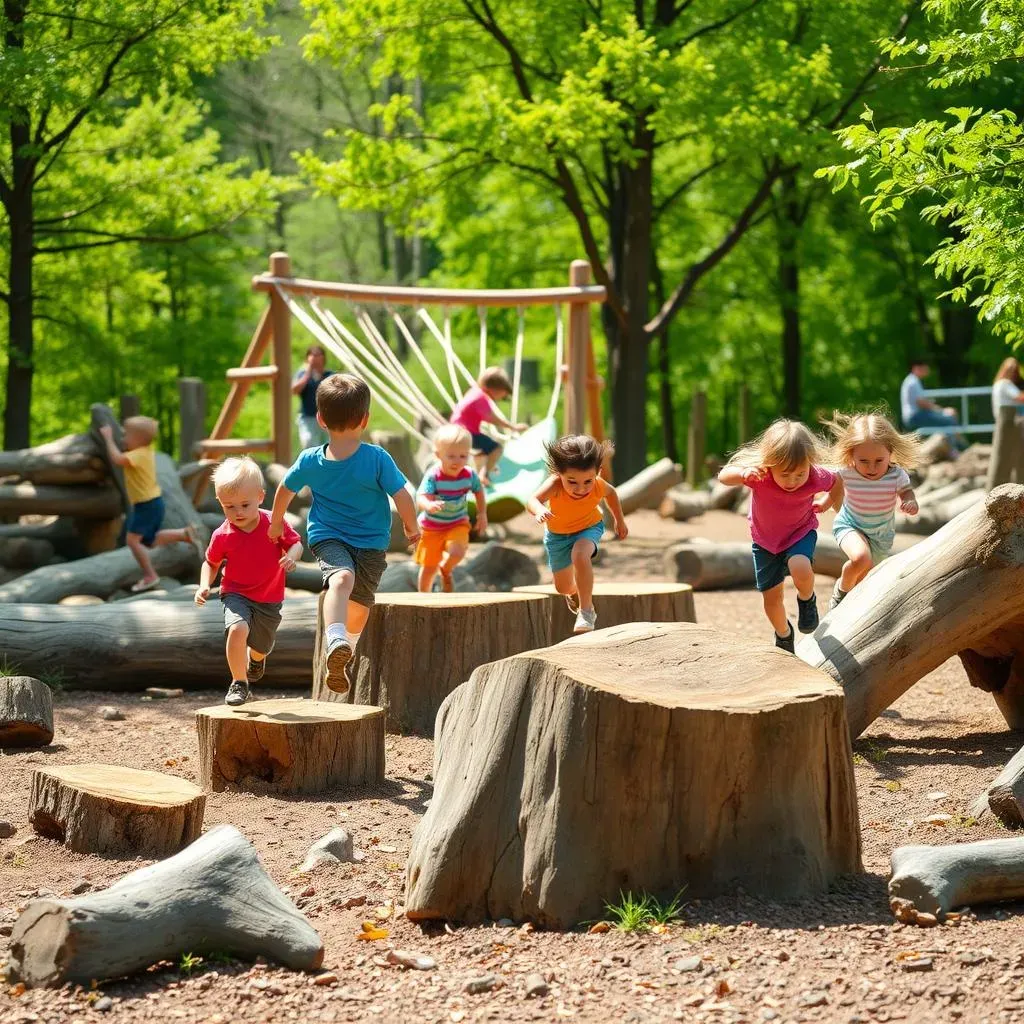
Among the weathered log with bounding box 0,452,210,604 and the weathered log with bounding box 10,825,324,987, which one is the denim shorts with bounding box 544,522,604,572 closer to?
the weathered log with bounding box 10,825,324,987

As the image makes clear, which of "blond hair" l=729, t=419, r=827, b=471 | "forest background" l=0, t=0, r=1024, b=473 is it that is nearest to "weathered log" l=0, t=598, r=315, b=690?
"blond hair" l=729, t=419, r=827, b=471

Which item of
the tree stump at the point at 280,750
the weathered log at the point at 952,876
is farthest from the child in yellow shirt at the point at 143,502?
the weathered log at the point at 952,876

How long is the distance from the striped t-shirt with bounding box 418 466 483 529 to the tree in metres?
5.07

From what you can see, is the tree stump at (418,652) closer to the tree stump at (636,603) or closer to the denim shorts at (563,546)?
the denim shorts at (563,546)

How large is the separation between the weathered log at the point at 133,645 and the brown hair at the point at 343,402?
1.85 metres

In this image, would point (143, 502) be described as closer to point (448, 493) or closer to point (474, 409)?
point (474, 409)

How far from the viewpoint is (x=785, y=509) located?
6.35 meters

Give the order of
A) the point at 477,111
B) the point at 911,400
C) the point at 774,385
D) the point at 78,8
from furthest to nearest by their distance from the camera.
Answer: the point at 774,385
the point at 911,400
the point at 477,111
the point at 78,8

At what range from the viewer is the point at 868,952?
12.1 feet

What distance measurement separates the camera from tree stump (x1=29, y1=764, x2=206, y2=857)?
458cm

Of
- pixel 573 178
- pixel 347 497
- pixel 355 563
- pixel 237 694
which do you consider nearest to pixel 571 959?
pixel 237 694

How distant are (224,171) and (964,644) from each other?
44.6ft

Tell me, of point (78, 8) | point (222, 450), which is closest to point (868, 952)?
point (222, 450)

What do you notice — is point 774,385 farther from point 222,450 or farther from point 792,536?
point 792,536
